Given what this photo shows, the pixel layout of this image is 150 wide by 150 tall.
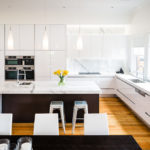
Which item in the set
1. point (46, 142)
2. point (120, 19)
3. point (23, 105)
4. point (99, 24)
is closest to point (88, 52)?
point (99, 24)

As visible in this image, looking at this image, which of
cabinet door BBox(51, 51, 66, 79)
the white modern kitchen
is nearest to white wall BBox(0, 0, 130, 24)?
the white modern kitchen

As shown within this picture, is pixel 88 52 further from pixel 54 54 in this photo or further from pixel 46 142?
pixel 46 142

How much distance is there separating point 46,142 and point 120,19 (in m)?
5.68

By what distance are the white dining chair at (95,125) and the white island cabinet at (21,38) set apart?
15.2 feet

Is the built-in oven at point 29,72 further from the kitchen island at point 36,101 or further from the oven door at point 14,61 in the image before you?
the kitchen island at point 36,101

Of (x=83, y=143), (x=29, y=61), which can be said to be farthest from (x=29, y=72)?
(x=83, y=143)

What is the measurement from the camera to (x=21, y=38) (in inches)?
258

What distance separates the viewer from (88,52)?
7004 millimetres

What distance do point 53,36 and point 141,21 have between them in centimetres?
277

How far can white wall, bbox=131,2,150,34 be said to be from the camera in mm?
5281

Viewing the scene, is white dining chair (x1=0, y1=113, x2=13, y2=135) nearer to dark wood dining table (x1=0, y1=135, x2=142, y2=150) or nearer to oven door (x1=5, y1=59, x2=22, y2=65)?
dark wood dining table (x1=0, y1=135, x2=142, y2=150)

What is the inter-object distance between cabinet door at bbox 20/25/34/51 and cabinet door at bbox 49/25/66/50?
0.63 m

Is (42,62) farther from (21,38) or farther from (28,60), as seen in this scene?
(21,38)

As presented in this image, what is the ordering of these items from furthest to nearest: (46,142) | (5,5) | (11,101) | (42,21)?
(42,21)
(5,5)
(11,101)
(46,142)
